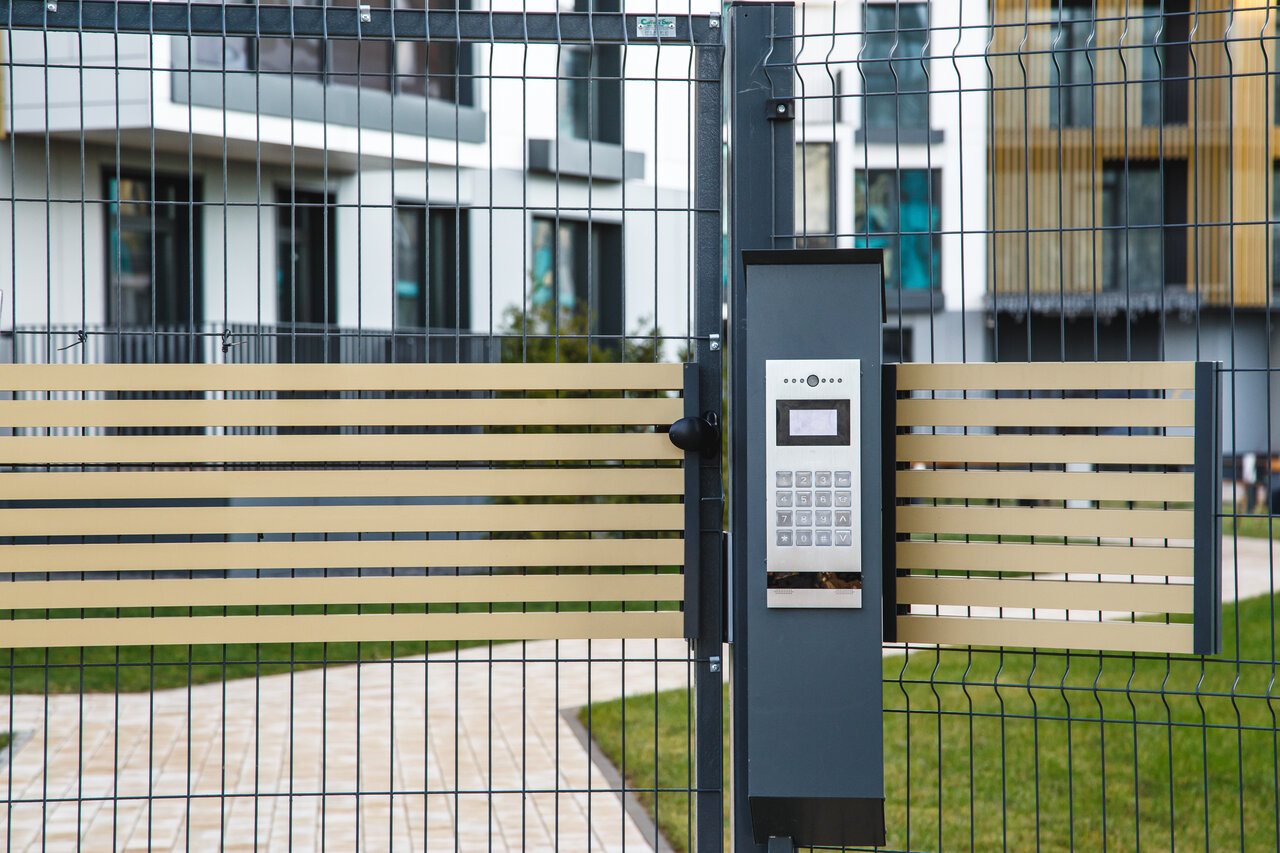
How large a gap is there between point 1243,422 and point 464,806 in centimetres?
2047

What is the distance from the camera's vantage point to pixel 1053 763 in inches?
271

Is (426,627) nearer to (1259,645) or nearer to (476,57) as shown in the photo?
(1259,645)

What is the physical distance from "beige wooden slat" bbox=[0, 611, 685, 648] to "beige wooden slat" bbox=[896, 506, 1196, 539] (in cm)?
82

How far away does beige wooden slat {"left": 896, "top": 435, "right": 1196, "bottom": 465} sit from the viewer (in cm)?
381

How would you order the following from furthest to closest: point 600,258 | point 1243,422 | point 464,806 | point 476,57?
point 1243,422
point 600,258
point 476,57
point 464,806

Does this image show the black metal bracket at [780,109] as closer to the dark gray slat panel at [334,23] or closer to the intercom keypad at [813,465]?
the dark gray slat panel at [334,23]

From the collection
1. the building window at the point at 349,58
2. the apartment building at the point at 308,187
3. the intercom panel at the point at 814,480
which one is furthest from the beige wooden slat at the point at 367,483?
the building window at the point at 349,58

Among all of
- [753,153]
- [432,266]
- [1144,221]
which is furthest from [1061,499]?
[1144,221]

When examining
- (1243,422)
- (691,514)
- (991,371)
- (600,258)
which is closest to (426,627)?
(691,514)

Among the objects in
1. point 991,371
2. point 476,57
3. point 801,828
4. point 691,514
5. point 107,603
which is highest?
point 476,57

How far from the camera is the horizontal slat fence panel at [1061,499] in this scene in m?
3.80

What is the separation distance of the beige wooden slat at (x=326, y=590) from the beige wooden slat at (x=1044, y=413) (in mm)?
933

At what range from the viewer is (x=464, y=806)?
237 inches

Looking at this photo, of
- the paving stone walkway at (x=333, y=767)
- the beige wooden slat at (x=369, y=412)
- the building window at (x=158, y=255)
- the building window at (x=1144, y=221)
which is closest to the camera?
the beige wooden slat at (x=369, y=412)
